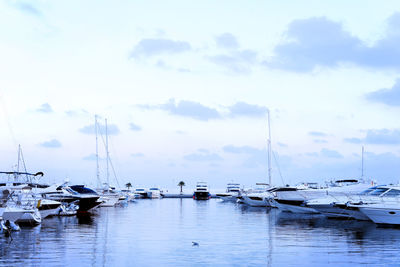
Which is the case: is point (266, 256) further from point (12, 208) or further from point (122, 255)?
point (12, 208)

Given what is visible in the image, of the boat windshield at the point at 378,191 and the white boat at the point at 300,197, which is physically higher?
the boat windshield at the point at 378,191

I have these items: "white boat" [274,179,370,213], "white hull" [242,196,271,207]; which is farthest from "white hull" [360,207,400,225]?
"white hull" [242,196,271,207]

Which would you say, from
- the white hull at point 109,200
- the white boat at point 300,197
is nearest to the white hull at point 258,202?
the white boat at point 300,197

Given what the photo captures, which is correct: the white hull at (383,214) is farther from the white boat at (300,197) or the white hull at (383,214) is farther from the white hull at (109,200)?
the white hull at (109,200)

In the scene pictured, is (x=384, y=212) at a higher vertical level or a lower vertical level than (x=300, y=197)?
lower

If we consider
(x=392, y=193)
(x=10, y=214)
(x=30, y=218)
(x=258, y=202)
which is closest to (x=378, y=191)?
(x=392, y=193)

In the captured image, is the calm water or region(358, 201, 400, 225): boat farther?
region(358, 201, 400, 225): boat

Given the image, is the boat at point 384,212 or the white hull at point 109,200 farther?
the white hull at point 109,200

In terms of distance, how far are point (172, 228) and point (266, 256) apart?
1283cm

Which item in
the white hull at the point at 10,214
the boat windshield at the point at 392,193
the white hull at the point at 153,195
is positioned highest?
the boat windshield at the point at 392,193

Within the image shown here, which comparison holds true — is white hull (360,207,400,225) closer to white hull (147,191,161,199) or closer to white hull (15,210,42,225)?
white hull (15,210,42,225)

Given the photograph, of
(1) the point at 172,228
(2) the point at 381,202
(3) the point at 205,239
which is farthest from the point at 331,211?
(3) the point at 205,239

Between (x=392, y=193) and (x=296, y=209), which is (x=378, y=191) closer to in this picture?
(x=392, y=193)

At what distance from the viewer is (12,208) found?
28.4 m
